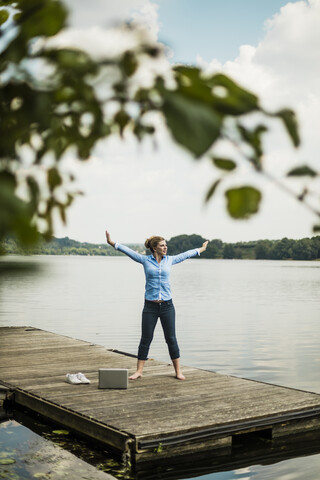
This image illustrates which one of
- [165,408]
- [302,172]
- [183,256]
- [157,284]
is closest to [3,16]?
[302,172]

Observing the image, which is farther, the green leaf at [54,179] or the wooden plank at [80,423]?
the wooden plank at [80,423]

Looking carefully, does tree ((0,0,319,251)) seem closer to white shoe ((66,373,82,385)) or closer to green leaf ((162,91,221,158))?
green leaf ((162,91,221,158))

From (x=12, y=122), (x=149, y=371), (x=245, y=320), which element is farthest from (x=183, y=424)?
(x=245, y=320)

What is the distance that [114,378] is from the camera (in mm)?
8133

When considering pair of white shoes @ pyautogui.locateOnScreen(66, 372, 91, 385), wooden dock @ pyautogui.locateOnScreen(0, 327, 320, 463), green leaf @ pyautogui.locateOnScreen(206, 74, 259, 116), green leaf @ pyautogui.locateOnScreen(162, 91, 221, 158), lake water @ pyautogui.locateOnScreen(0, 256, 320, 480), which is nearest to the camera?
green leaf @ pyautogui.locateOnScreen(162, 91, 221, 158)

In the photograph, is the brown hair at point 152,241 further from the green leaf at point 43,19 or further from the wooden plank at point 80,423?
the green leaf at point 43,19

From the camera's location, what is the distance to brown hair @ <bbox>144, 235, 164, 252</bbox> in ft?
26.3

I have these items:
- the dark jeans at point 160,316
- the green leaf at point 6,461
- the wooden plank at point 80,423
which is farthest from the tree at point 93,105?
the dark jeans at point 160,316

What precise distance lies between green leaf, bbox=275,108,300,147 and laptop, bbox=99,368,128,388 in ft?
24.0

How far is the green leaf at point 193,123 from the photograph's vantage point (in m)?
0.95

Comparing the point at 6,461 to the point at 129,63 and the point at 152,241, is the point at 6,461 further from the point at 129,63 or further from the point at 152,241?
the point at 129,63

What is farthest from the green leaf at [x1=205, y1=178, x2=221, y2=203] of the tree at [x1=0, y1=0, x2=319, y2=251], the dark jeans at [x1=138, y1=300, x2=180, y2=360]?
the dark jeans at [x1=138, y1=300, x2=180, y2=360]

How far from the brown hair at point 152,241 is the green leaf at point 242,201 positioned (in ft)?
22.5

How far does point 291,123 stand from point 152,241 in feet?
22.9
